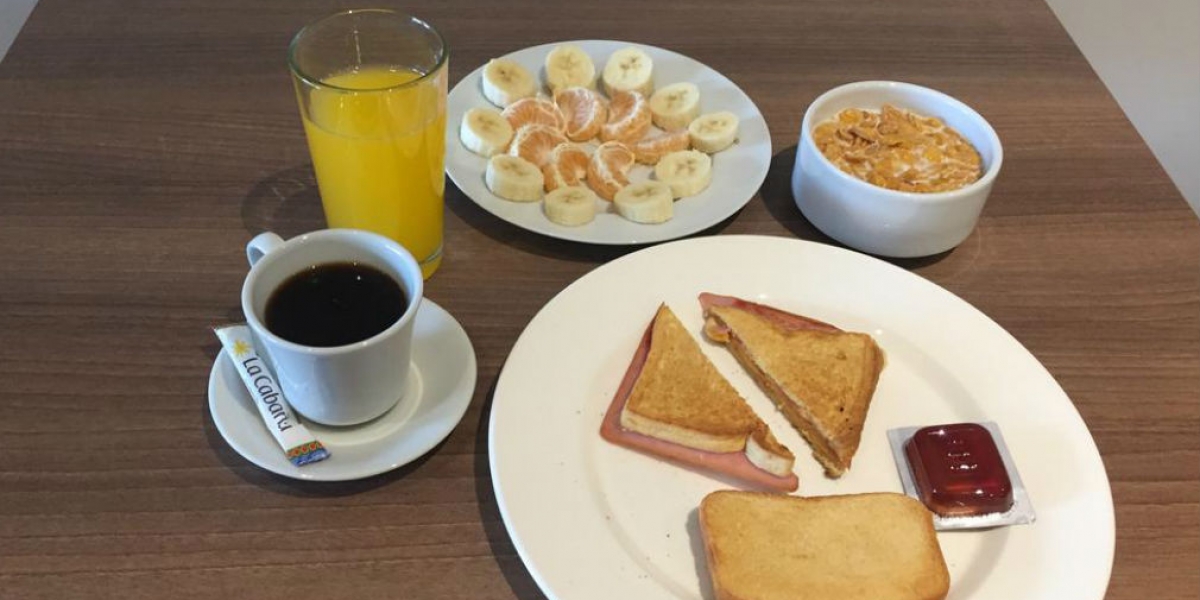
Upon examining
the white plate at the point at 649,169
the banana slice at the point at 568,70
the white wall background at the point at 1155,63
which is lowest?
the white wall background at the point at 1155,63

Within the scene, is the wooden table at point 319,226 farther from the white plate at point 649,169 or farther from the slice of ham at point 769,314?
the slice of ham at point 769,314

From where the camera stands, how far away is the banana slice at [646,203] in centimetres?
113

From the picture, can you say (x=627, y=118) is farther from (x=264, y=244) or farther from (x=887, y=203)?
(x=264, y=244)

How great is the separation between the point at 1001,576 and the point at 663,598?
0.99ft

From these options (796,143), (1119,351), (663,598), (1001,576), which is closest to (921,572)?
(1001,576)

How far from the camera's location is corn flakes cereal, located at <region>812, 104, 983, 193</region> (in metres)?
1.17

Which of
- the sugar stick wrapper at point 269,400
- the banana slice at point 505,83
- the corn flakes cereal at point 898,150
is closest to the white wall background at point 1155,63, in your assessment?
the corn flakes cereal at point 898,150

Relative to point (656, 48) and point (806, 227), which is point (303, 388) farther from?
point (656, 48)

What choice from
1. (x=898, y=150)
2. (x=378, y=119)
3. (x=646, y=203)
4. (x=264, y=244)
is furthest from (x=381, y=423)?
(x=898, y=150)

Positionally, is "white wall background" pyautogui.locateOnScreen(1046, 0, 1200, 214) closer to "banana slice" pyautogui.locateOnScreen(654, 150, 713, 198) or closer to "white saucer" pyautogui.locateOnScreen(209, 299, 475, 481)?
"banana slice" pyautogui.locateOnScreen(654, 150, 713, 198)

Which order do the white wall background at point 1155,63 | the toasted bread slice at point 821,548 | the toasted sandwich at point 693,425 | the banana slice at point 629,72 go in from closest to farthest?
the toasted bread slice at point 821,548 → the toasted sandwich at point 693,425 → the banana slice at point 629,72 → the white wall background at point 1155,63

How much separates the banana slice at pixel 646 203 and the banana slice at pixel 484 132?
180 millimetres

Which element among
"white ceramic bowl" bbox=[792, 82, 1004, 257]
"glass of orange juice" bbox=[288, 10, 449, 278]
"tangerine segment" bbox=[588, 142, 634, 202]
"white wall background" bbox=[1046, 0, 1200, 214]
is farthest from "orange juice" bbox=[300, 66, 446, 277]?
"white wall background" bbox=[1046, 0, 1200, 214]

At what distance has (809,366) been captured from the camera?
99 cm
